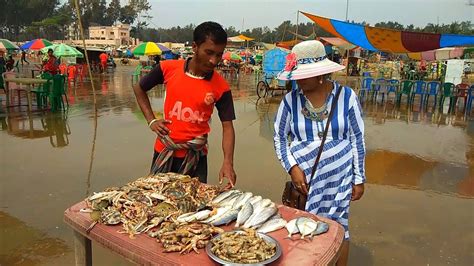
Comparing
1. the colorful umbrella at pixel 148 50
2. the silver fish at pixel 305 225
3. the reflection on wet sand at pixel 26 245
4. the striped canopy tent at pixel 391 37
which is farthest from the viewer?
the colorful umbrella at pixel 148 50

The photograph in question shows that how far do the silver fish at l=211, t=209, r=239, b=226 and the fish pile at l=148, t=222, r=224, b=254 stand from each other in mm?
53

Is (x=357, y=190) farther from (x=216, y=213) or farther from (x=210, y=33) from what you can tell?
(x=210, y=33)

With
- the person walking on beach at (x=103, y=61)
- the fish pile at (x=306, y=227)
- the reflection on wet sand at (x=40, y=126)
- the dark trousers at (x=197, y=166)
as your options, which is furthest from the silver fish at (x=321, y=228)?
the person walking on beach at (x=103, y=61)

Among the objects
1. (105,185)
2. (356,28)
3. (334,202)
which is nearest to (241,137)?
(105,185)

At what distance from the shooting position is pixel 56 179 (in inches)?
203

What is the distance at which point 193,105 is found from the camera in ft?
8.05

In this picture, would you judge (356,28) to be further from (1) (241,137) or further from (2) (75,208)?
(2) (75,208)

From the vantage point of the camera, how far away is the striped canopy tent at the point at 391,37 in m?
8.93

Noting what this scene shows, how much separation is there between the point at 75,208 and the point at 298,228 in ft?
3.75

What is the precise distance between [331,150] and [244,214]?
2.43 feet

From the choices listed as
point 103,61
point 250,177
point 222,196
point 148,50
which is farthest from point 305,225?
point 103,61

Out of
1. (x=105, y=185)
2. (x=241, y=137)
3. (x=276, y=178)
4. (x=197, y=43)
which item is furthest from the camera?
(x=241, y=137)

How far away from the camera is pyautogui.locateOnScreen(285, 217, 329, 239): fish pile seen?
69.8 inches

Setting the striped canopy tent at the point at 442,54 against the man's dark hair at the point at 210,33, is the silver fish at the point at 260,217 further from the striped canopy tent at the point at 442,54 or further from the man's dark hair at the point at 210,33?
the striped canopy tent at the point at 442,54
